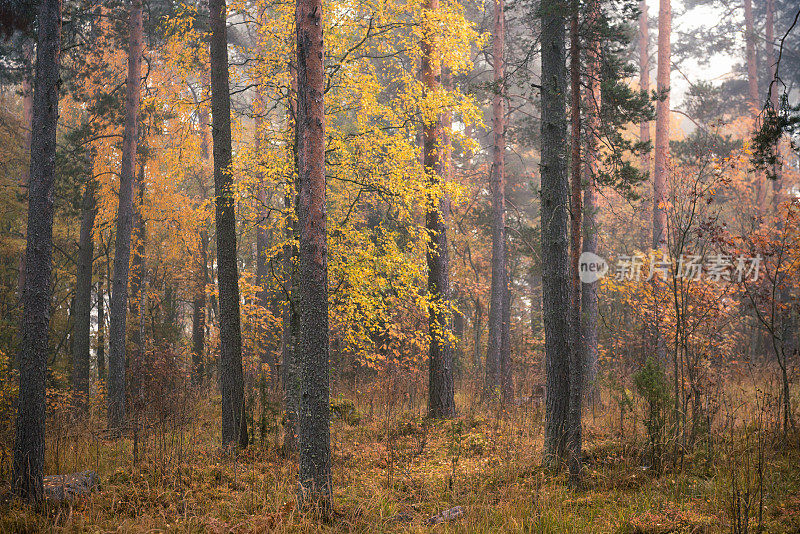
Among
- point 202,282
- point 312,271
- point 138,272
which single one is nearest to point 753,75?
point 312,271

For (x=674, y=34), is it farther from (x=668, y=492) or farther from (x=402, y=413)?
(x=668, y=492)

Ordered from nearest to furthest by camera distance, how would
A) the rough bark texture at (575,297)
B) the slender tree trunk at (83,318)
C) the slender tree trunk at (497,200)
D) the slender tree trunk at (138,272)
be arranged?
the rough bark texture at (575,297) < the slender tree trunk at (83,318) < the slender tree trunk at (497,200) < the slender tree trunk at (138,272)

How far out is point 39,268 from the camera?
6762mm

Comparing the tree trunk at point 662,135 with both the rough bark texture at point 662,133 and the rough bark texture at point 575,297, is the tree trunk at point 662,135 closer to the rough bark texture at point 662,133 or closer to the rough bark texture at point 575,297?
the rough bark texture at point 662,133

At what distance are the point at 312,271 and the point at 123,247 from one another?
8807 millimetres

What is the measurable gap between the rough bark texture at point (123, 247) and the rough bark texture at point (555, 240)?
9983 mm

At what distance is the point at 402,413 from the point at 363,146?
228 inches

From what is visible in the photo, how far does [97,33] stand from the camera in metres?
14.9

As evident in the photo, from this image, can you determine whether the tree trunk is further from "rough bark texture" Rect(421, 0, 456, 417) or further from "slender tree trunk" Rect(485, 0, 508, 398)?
"rough bark texture" Rect(421, 0, 456, 417)

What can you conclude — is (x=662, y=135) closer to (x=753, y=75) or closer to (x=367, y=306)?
(x=753, y=75)

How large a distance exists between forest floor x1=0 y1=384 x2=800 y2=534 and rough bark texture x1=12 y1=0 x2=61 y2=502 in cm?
47

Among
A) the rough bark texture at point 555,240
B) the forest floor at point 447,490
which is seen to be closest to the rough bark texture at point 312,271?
the forest floor at point 447,490

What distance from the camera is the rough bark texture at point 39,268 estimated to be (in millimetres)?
6582

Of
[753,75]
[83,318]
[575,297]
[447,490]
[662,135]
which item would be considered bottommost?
[447,490]
